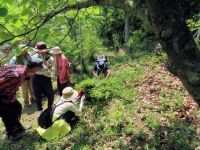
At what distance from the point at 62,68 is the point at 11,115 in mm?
1894

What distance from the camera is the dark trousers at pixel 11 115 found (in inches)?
340

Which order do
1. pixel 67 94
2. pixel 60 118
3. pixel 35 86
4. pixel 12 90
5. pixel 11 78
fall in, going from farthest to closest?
pixel 35 86 < pixel 67 94 < pixel 60 118 < pixel 12 90 < pixel 11 78

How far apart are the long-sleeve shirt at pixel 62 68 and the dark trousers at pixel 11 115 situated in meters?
1.59

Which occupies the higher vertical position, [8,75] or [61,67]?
[8,75]

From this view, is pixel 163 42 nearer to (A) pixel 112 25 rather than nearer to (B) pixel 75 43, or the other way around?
(B) pixel 75 43

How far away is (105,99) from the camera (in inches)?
374

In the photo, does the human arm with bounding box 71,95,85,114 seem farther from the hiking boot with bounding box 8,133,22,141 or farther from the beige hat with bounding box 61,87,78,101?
the hiking boot with bounding box 8,133,22,141

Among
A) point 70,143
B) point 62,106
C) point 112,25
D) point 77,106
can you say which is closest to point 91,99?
point 77,106

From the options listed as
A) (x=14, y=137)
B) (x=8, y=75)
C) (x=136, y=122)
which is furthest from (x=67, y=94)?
(x=136, y=122)

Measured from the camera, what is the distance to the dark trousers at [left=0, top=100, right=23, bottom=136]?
8.64 meters

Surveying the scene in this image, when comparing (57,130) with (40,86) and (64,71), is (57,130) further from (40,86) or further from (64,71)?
(64,71)

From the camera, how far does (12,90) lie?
8133mm

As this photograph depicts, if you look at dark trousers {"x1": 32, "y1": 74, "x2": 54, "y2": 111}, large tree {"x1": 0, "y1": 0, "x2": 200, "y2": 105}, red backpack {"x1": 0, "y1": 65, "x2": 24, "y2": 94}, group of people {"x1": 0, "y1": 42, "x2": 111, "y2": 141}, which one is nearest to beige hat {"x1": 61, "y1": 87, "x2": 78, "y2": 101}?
group of people {"x1": 0, "y1": 42, "x2": 111, "y2": 141}

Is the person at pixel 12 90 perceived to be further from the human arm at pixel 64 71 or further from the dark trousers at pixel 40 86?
the human arm at pixel 64 71
